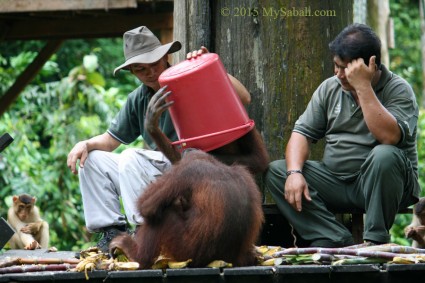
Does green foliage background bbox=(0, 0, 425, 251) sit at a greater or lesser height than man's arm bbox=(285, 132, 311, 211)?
lesser

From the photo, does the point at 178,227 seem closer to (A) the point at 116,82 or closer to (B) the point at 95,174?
(B) the point at 95,174

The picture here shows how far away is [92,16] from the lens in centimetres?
1043

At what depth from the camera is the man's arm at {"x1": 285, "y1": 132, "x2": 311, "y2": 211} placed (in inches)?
231

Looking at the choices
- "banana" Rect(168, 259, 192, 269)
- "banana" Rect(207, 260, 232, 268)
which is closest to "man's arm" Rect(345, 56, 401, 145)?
"banana" Rect(207, 260, 232, 268)

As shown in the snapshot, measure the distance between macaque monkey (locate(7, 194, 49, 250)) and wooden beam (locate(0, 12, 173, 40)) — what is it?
2.45 m

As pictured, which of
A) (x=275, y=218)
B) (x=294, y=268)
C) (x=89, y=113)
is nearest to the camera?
(x=294, y=268)

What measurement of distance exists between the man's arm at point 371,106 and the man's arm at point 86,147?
1783mm

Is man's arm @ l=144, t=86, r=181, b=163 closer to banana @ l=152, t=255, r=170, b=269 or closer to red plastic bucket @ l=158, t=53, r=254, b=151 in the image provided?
red plastic bucket @ l=158, t=53, r=254, b=151

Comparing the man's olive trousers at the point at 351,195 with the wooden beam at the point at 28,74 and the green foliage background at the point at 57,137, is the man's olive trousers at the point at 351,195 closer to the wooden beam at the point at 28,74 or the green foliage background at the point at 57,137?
the wooden beam at the point at 28,74

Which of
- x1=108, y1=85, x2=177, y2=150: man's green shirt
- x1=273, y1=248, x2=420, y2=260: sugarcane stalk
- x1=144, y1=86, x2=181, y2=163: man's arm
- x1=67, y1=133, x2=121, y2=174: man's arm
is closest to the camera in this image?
x1=273, y1=248, x2=420, y2=260: sugarcane stalk

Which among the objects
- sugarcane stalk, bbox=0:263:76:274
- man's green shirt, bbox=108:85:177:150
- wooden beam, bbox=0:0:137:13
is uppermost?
wooden beam, bbox=0:0:137:13

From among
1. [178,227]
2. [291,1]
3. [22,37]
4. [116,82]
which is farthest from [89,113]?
[178,227]

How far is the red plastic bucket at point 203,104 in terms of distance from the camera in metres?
5.66

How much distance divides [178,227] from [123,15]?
5.70m
